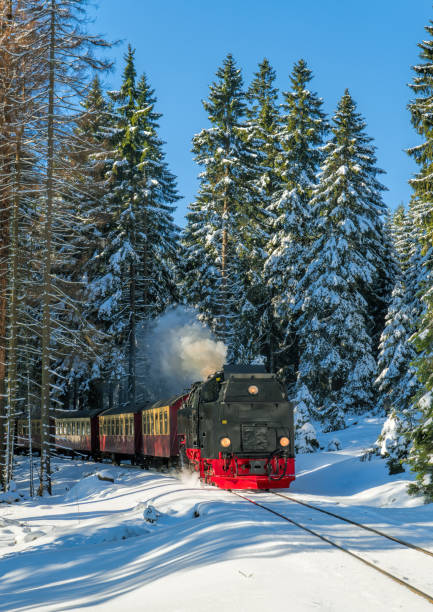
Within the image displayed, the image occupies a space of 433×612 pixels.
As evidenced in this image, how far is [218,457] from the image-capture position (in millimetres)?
16219

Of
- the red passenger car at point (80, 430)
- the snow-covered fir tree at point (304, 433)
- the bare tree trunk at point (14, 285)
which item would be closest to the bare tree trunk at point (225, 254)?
the red passenger car at point (80, 430)

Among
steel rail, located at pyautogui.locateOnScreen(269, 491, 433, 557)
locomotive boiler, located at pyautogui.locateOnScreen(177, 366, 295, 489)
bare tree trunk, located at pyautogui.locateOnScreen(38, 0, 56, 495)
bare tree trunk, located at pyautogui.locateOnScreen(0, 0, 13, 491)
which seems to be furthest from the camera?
bare tree trunk, located at pyautogui.locateOnScreen(0, 0, 13, 491)

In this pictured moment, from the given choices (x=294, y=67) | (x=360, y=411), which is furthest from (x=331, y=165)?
(x=360, y=411)

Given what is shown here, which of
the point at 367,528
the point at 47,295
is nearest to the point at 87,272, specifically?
the point at 47,295

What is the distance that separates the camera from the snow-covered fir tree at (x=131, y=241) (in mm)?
36062

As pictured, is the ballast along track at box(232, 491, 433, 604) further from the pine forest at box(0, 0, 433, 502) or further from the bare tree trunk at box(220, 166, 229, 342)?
the bare tree trunk at box(220, 166, 229, 342)

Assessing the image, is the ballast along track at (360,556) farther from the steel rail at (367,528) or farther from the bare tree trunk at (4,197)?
the bare tree trunk at (4,197)

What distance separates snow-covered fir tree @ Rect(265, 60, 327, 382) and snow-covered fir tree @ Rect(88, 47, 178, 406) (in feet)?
22.0

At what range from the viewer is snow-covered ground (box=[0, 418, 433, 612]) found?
677 cm

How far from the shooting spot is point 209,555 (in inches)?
332

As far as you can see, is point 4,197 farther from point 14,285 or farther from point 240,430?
point 240,430

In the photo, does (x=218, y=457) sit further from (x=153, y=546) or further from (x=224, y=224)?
(x=224, y=224)

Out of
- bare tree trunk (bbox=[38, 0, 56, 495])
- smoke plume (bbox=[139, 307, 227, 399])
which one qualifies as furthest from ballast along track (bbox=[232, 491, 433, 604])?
smoke plume (bbox=[139, 307, 227, 399])

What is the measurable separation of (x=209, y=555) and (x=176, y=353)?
27890 mm
